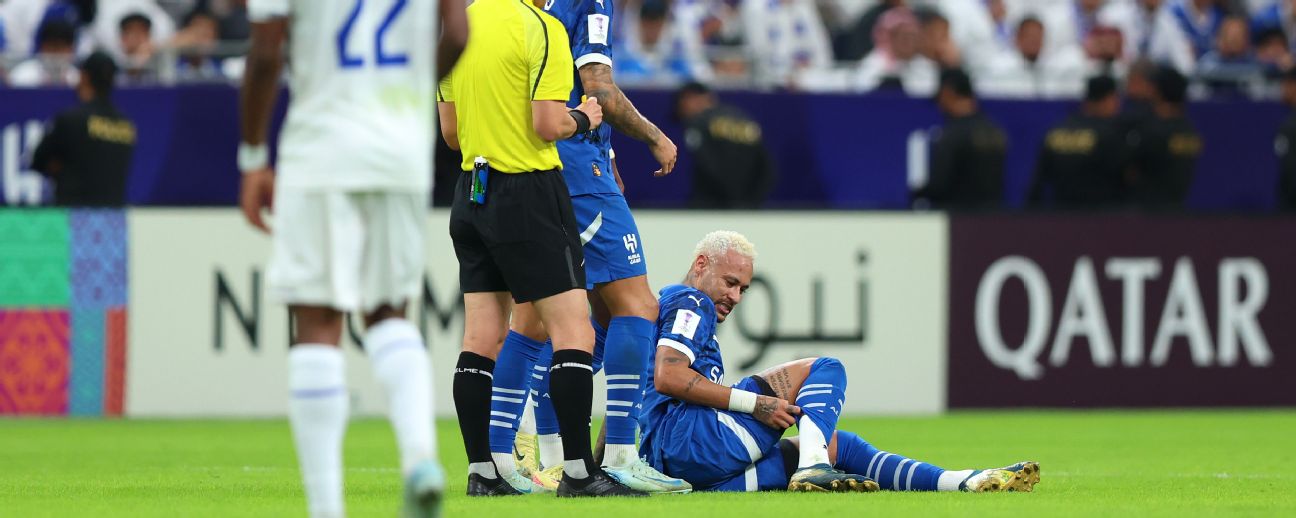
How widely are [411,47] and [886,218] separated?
922 centimetres

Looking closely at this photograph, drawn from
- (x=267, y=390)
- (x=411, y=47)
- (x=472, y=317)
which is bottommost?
(x=267, y=390)

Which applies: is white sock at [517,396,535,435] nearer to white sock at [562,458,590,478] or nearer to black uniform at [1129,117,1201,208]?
white sock at [562,458,590,478]

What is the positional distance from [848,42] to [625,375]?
465 inches

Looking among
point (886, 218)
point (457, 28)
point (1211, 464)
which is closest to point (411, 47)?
point (457, 28)

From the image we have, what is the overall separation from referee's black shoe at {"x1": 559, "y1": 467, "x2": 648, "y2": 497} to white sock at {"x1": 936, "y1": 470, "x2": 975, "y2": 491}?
128 centimetres

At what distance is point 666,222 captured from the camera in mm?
13961

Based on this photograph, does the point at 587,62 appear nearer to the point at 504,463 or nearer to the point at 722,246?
the point at 722,246

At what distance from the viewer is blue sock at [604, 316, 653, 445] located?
→ 23.9 feet

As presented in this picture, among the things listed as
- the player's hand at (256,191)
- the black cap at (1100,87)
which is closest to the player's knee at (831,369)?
the player's hand at (256,191)

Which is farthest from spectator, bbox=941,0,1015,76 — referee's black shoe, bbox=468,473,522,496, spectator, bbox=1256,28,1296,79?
referee's black shoe, bbox=468,473,522,496

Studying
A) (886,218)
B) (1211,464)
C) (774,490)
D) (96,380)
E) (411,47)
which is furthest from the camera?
(886,218)

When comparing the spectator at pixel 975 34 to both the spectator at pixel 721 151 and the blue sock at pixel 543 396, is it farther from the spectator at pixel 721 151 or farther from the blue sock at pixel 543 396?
the blue sock at pixel 543 396

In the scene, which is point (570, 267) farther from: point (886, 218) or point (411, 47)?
point (886, 218)

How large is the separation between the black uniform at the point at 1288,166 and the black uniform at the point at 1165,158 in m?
0.67
